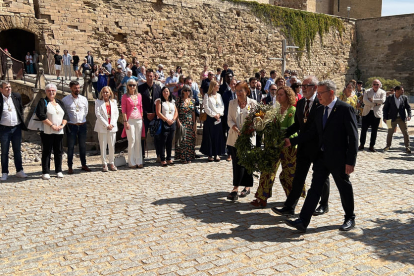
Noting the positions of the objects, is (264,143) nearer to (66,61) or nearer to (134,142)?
(134,142)

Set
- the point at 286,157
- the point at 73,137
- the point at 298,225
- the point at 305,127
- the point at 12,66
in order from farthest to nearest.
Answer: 1. the point at 12,66
2. the point at 73,137
3. the point at 286,157
4. the point at 305,127
5. the point at 298,225

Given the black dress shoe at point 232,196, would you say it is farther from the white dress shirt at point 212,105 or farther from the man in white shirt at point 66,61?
the man in white shirt at point 66,61

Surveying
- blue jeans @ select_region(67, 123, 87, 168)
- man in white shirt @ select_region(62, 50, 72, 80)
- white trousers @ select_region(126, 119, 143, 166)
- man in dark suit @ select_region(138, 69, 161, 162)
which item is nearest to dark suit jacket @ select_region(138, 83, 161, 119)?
man in dark suit @ select_region(138, 69, 161, 162)

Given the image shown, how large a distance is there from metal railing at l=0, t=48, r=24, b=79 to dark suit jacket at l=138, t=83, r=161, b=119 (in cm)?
1037

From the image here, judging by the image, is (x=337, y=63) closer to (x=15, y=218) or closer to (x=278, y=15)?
(x=278, y=15)

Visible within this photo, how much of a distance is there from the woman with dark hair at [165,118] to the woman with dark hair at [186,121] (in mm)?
225

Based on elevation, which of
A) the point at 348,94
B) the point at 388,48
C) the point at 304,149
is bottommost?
the point at 304,149

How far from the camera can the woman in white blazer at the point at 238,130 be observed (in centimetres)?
609

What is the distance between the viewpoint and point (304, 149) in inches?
203

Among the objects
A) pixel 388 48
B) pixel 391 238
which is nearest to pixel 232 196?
pixel 391 238

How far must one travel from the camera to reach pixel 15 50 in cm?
2389

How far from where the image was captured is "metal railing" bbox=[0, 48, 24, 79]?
1723 centimetres

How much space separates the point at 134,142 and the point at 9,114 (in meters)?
2.40

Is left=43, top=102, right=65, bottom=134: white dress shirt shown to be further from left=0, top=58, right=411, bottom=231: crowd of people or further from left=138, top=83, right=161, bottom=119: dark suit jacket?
left=138, top=83, right=161, bottom=119: dark suit jacket
